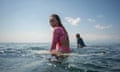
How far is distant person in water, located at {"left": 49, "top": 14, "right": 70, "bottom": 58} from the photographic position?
12.3ft

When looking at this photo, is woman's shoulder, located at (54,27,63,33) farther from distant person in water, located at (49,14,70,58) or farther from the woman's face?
the woman's face

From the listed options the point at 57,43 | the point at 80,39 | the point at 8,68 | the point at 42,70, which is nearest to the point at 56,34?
the point at 57,43

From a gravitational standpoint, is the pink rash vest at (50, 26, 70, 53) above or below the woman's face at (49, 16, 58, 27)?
below

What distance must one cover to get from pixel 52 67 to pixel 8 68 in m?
0.82

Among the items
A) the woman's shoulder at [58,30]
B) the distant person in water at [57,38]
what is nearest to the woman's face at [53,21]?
the distant person in water at [57,38]

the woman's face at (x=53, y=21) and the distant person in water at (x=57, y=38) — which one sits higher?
→ the woman's face at (x=53, y=21)

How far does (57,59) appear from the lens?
12.4 feet

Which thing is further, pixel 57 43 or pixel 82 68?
pixel 57 43

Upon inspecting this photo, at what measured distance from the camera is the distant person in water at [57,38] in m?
3.75

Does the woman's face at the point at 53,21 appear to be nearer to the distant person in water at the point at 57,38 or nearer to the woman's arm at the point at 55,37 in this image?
the distant person in water at the point at 57,38

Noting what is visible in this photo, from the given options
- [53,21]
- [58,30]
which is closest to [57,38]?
[58,30]

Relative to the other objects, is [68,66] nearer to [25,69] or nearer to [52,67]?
[52,67]

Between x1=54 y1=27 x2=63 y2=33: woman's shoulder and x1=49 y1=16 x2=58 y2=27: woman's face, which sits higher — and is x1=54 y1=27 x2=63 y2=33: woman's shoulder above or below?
below

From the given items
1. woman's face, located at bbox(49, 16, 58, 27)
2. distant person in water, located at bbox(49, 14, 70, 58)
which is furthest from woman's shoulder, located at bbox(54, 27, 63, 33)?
woman's face, located at bbox(49, 16, 58, 27)
